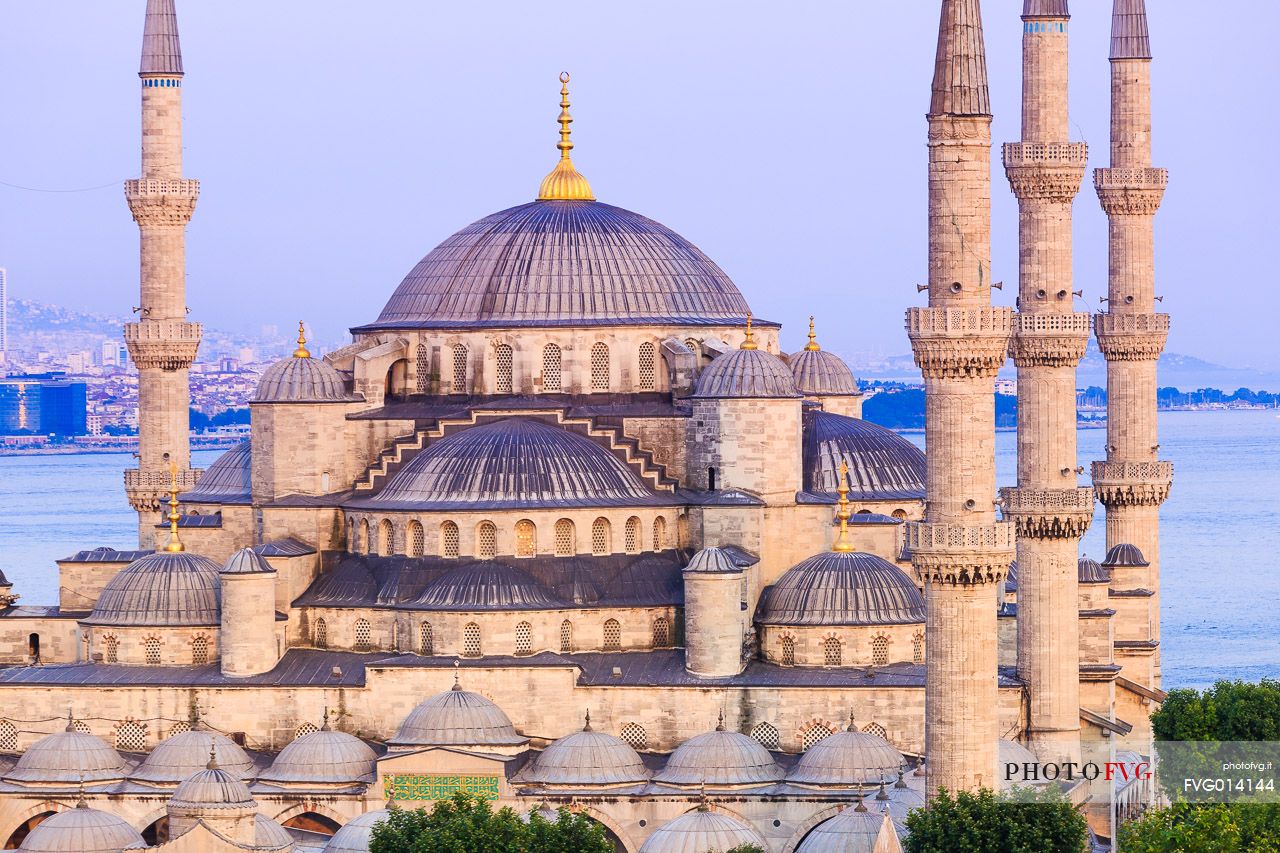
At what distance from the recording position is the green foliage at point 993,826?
3522 cm

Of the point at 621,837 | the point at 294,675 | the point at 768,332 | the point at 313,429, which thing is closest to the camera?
the point at 621,837

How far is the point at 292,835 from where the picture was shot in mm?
41594

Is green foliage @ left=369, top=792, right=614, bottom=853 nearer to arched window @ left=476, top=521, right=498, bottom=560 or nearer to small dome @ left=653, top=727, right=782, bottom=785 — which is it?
small dome @ left=653, top=727, right=782, bottom=785

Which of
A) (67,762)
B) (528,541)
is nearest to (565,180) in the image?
(528,541)

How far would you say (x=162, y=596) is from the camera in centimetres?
4553

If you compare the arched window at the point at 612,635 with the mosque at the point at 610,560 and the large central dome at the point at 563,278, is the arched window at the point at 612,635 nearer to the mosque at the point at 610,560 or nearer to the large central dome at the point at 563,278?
the mosque at the point at 610,560

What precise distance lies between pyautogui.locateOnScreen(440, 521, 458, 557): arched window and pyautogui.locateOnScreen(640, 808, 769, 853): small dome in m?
8.79

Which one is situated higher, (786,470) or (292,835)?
(786,470)

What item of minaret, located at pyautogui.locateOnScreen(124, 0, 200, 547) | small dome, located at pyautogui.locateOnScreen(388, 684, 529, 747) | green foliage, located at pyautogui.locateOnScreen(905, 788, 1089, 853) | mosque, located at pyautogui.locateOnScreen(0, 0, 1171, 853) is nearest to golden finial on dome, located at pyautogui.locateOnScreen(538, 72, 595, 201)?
mosque, located at pyautogui.locateOnScreen(0, 0, 1171, 853)

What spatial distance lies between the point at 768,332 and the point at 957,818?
59.1 feet

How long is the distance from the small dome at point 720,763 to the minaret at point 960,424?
459 centimetres

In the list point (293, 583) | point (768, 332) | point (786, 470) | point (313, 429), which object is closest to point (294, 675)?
point (293, 583)

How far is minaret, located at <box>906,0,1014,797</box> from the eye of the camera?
36.8 meters

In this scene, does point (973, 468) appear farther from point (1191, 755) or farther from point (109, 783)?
point (109, 783)
